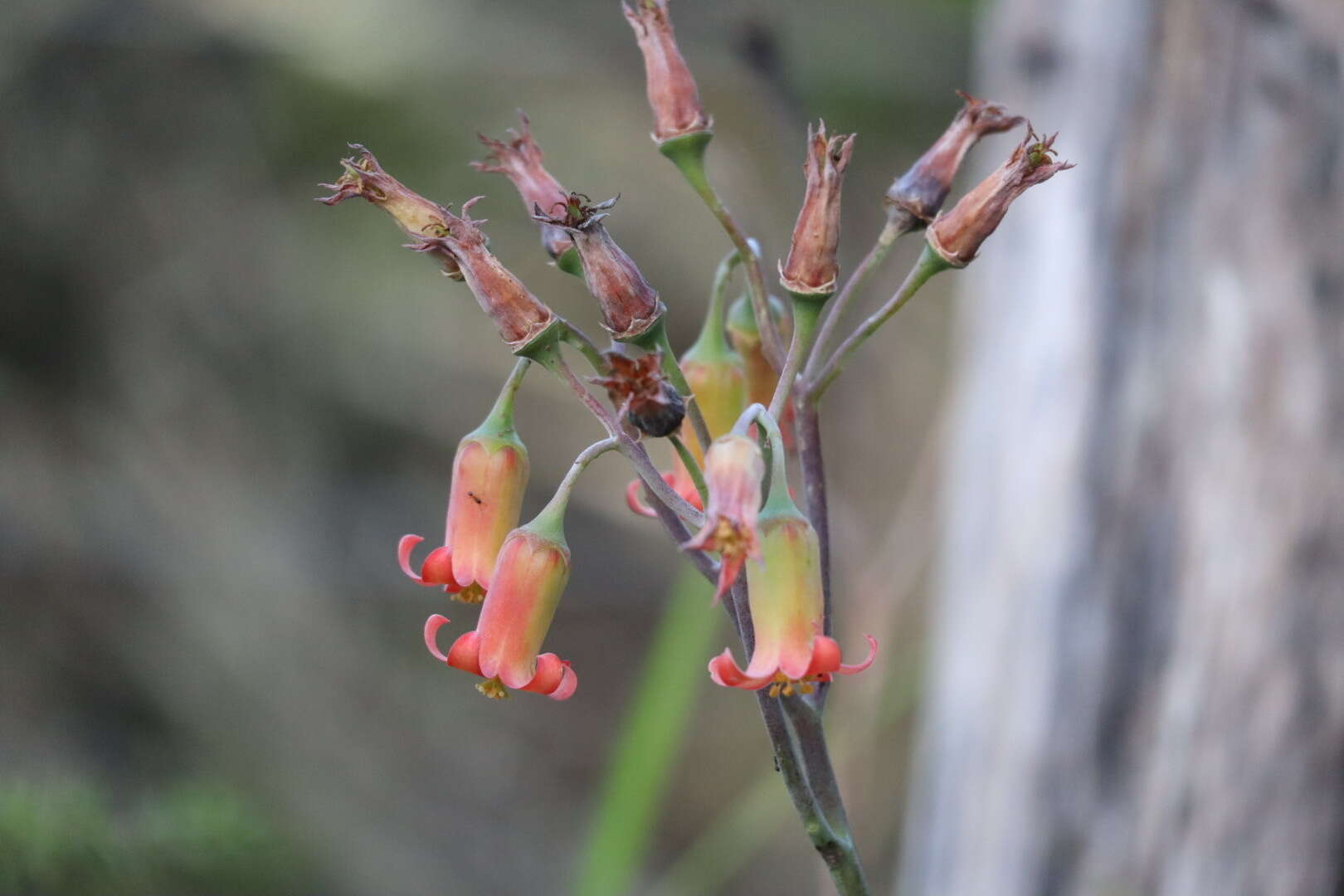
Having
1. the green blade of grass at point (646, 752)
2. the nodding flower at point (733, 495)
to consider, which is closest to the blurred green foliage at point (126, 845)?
the green blade of grass at point (646, 752)

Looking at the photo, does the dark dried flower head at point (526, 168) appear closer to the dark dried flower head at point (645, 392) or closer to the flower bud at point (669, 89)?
the flower bud at point (669, 89)

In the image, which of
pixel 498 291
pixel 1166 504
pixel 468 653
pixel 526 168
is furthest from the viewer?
pixel 1166 504

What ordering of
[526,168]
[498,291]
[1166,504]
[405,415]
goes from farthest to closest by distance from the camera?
[405,415], [1166,504], [526,168], [498,291]

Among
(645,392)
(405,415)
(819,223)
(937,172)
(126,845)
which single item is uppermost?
(405,415)

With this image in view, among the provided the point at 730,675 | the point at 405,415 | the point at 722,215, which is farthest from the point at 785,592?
the point at 405,415

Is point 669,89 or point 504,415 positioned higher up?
point 669,89

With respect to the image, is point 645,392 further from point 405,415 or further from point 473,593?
point 405,415
